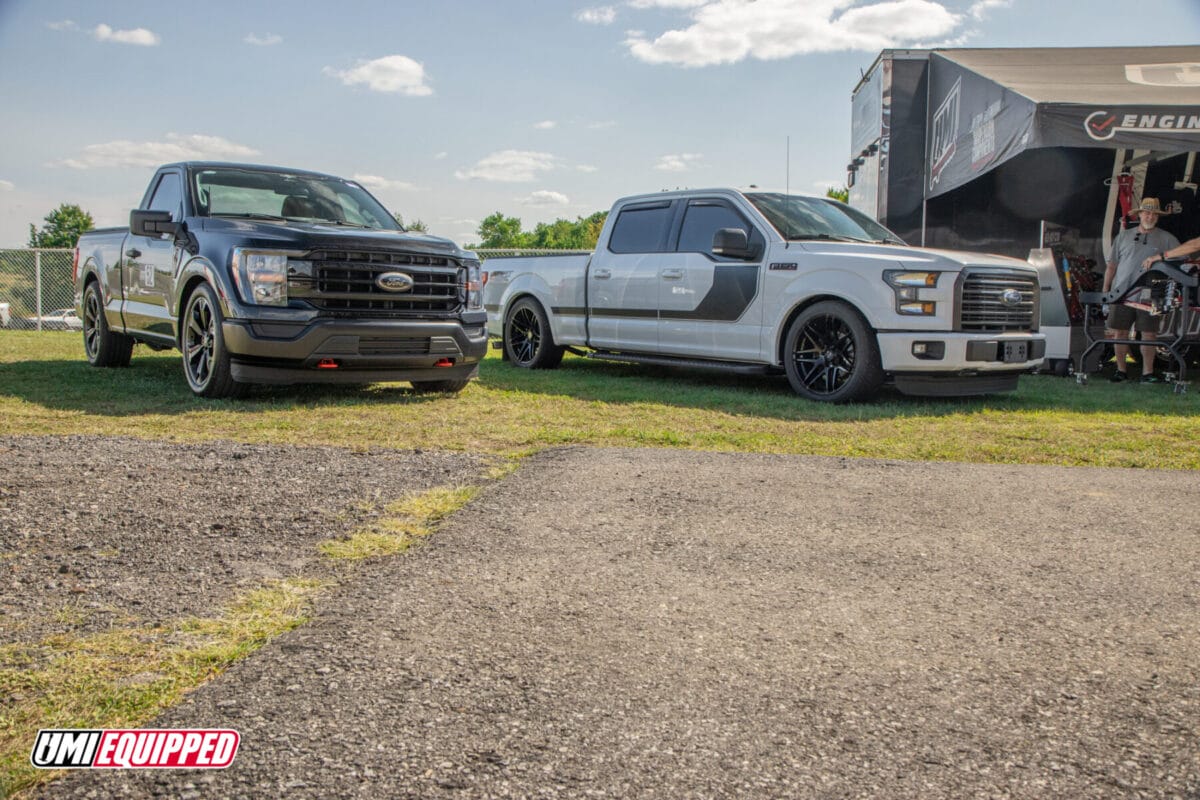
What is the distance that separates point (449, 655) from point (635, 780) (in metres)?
0.83

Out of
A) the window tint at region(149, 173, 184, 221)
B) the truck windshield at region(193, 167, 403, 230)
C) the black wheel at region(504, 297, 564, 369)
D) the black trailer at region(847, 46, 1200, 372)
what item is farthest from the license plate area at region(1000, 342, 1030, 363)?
the window tint at region(149, 173, 184, 221)

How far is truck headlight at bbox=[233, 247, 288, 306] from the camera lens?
25.4 ft

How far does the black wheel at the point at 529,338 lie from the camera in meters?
11.8

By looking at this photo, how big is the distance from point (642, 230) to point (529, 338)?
7.08 feet

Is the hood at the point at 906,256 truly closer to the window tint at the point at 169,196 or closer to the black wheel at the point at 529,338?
the black wheel at the point at 529,338

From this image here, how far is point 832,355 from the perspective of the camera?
8.93m

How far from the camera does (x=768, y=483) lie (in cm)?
520

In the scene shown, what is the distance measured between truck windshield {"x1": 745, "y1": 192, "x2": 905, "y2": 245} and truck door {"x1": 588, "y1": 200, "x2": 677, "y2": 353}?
1103 millimetres

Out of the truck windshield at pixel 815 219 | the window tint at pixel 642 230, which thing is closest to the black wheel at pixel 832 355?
the truck windshield at pixel 815 219

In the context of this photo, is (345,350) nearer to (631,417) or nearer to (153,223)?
(153,223)

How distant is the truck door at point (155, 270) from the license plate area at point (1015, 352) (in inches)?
279

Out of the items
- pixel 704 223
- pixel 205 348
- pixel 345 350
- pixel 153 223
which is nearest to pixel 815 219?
pixel 704 223

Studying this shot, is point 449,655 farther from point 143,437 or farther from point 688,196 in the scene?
point 688,196

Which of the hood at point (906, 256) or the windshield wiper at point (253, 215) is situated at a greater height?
the windshield wiper at point (253, 215)
